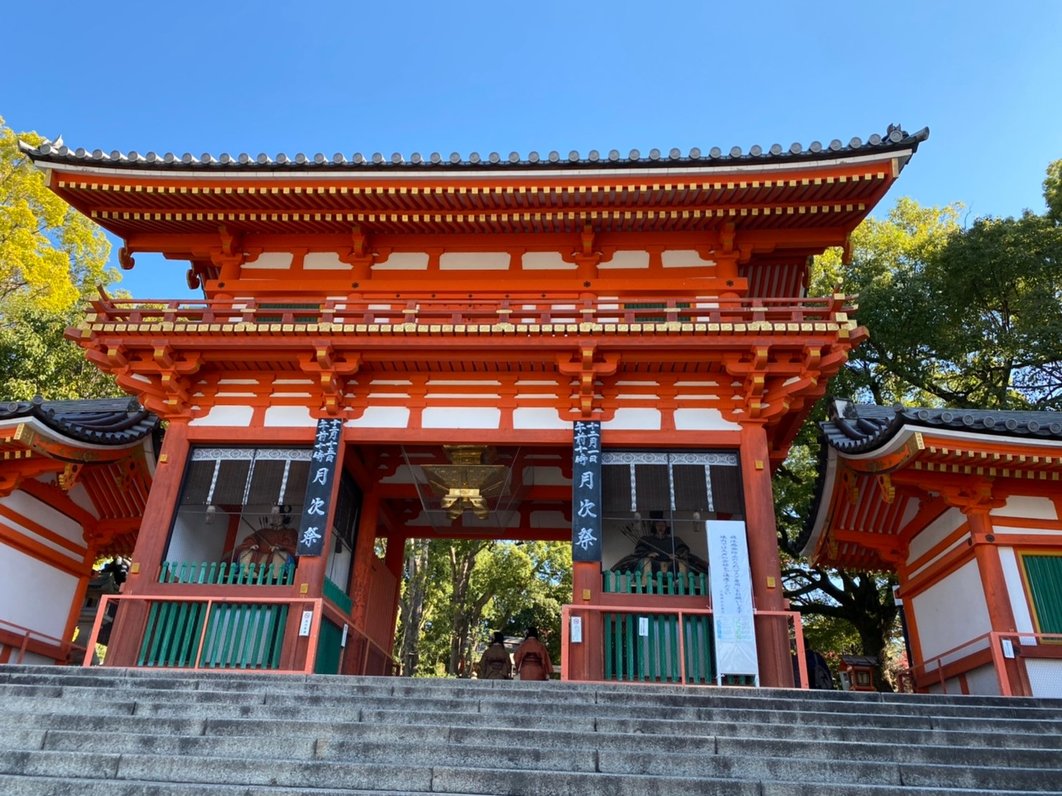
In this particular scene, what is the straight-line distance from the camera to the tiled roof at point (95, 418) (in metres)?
9.82

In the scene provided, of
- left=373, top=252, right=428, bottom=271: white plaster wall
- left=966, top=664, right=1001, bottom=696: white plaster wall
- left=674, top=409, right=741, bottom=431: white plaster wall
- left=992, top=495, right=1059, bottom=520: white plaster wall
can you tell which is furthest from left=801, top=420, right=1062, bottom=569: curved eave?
left=373, top=252, right=428, bottom=271: white plaster wall

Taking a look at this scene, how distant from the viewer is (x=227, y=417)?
10.5 meters

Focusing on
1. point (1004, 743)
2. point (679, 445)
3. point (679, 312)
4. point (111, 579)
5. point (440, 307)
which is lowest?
point (1004, 743)

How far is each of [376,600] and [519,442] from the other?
4.54 metres

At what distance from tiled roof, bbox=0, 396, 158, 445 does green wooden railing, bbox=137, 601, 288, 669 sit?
2.85 metres

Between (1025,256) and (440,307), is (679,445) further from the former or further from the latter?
(1025,256)

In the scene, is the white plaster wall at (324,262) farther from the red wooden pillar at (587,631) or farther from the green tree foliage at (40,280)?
the green tree foliage at (40,280)

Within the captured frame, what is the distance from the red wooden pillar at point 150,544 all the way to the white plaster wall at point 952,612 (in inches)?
407

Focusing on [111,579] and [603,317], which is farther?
[111,579]

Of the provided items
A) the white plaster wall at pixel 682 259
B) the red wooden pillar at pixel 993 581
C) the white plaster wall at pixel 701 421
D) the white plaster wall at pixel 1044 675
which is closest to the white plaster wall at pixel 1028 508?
the red wooden pillar at pixel 993 581

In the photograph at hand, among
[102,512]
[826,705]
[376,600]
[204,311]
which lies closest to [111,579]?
[102,512]

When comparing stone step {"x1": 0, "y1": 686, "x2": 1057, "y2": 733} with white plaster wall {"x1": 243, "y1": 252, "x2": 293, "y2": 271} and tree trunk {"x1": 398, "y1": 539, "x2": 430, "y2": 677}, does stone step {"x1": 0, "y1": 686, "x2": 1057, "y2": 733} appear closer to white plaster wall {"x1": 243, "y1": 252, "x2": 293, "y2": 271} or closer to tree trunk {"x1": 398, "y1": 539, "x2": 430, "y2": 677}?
white plaster wall {"x1": 243, "y1": 252, "x2": 293, "y2": 271}

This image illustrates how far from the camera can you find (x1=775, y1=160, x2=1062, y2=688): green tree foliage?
18016 millimetres

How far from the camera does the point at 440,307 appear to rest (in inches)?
440
